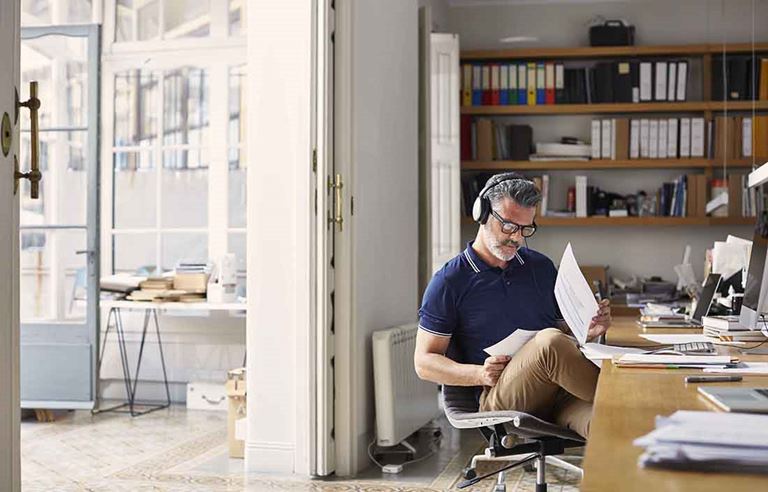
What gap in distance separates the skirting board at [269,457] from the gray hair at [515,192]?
1.74 metres

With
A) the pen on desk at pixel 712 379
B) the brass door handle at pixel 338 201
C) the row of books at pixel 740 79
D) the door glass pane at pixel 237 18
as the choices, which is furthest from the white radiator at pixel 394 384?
the row of books at pixel 740 79

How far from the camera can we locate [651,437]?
1.34 m

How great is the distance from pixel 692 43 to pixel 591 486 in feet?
21.8

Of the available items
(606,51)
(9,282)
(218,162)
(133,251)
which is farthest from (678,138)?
(9,282)

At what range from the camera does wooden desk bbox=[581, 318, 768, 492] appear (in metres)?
1.20

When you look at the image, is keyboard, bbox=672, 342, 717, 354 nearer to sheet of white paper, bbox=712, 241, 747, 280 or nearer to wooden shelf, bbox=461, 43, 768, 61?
sheet of white paper, bbox=712, 241, 747, 280

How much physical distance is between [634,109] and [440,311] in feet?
14.0

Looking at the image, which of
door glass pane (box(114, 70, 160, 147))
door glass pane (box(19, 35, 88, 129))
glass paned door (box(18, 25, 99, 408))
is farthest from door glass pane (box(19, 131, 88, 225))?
door glass pane (box(114, 70, 160, 147))

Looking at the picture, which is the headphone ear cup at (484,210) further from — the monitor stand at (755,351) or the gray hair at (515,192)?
the monitor stand at (755,351)

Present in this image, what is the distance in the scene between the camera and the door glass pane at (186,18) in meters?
6.92

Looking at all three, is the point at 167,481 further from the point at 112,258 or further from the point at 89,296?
the point at 112,258

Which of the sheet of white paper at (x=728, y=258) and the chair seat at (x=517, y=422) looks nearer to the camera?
the chair seat at (x=517, y=422)

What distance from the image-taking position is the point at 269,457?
15.2ft

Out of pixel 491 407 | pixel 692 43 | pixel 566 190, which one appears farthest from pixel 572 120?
pixel 491 407
